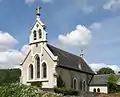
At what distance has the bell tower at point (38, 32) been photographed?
5117 centimetres

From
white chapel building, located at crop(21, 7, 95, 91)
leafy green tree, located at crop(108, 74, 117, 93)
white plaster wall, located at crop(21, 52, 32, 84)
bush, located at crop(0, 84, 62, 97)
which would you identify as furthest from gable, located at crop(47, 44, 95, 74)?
bush, located at crop(0, 84, 62, 97)

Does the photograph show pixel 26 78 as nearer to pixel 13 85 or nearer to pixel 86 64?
pixel 86 64

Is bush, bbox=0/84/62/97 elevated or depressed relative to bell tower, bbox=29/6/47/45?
depressed

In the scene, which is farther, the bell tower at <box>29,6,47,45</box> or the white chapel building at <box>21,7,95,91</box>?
the bell tower at <box>29,6,47,45</box>

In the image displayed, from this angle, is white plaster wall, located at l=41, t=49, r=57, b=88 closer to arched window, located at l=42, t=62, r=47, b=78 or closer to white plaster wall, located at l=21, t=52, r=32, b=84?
arched window, located at l=42, t=62, r=47, b=78

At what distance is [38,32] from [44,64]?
5.69 meters

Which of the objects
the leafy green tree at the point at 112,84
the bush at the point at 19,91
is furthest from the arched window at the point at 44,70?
the bush at the point at 19,91

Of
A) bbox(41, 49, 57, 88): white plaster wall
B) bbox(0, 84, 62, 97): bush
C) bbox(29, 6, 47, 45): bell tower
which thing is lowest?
bbox(0, 84, 62, 97): bush

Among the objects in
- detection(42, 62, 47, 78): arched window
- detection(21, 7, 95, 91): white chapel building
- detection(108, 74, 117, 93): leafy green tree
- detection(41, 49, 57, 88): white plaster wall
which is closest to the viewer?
detection(41, 49, 57, 88): white plaster wall

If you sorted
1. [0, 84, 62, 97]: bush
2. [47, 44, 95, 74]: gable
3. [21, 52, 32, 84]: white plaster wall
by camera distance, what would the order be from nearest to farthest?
[0, 84, 62, 97]: bush < [47, 44, 95, 74]: gable < [21, 52, 32, 84]: white plaster wall

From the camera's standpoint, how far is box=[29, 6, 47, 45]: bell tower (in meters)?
51.2

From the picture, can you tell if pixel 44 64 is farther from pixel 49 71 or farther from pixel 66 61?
pixel 66 61

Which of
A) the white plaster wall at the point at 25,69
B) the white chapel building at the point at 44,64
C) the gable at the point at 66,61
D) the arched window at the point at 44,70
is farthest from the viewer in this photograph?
the white plaster wall at the point at 25,69

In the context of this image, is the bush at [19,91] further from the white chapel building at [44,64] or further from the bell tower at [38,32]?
the bell tower at [38,32]
